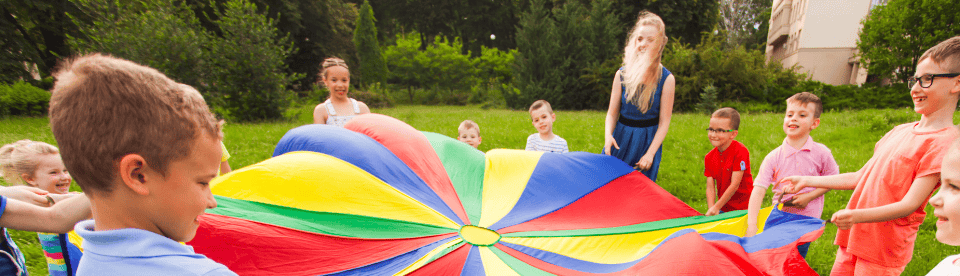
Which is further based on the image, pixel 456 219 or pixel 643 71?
pixel 643 71

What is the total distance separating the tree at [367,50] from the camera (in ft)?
65.8

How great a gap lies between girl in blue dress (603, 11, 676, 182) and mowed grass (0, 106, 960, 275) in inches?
58.5

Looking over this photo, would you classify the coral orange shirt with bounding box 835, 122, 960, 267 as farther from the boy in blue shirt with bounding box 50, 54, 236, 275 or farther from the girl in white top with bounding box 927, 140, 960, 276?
the boy in blue shirt with bounding box 50, 54, 236, 275

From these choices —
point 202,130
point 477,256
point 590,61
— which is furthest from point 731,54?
point 202,130

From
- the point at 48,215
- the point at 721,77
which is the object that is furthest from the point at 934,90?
the point at 721,77

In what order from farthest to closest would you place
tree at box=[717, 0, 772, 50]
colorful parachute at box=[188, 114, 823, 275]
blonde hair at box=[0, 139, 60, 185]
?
tree at box=[717, 0, 772, 50] < blonde hair at box=[0, 139, 60, 185] < colorful parachute at box=[188, 114, 823, 275]

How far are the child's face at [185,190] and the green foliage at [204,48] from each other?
363 inches

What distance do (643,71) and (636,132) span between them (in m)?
0.45

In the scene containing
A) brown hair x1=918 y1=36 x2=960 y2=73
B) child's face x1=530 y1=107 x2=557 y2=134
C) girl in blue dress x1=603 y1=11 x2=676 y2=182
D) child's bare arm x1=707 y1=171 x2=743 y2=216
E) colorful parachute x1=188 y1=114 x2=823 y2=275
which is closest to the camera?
brown hair x1=918 y1=36 x2=960 y2=73

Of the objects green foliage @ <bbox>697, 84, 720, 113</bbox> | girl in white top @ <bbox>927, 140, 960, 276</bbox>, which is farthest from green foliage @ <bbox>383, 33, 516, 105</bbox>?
girl in white top @ <bbox>927, 140, 960, 276</bbox>

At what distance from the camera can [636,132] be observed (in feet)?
9.78

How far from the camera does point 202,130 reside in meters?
0.85

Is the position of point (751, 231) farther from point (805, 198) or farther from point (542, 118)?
point (542, 118)

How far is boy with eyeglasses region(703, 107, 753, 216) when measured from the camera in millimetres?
2691
